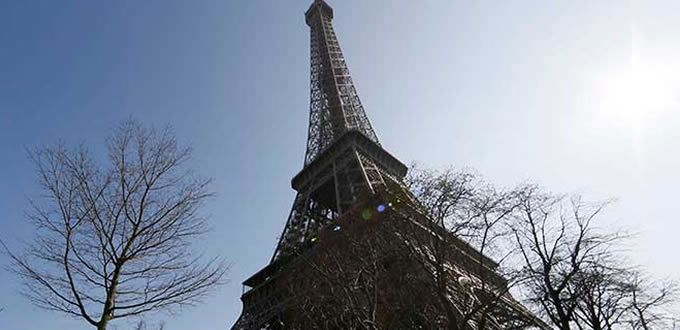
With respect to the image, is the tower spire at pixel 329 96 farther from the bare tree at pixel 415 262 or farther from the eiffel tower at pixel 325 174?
the bare tree at pixel 415 262

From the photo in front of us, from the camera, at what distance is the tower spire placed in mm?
47103

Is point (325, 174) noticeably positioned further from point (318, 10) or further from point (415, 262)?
point (318, 10)

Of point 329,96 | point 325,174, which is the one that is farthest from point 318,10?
point 325,174

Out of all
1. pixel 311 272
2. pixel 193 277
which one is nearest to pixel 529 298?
pixel 311 272

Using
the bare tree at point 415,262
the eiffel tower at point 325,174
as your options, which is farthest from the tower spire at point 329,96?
the bare tree at point 415,262

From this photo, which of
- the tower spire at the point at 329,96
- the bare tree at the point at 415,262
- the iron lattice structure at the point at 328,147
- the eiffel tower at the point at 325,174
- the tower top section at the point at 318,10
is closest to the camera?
the bare tree at the point at 415,262

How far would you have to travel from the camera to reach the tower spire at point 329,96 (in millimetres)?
47103

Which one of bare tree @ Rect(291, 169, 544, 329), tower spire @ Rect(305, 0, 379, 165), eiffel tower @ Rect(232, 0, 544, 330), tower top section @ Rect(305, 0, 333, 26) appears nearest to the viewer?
bare tree @ Rect(291, 169, 544, 329)

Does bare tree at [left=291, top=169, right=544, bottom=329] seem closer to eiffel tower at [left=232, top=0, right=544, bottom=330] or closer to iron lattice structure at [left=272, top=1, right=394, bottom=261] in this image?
eiffel tower at [left=232, top=0, right=544, bottom=330]

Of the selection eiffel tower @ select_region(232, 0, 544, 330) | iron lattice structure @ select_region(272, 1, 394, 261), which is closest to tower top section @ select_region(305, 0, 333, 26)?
iron lattice structure @ select_region(272, 1, 394, 261)

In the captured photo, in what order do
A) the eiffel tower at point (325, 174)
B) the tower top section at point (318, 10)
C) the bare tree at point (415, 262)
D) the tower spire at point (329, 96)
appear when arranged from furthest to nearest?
the tower top section at point (318, 10), the tower spire at point (329, 96), the eiffel tower at point (325, 174), the bare tree at point (415, 262)

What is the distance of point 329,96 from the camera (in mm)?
53188

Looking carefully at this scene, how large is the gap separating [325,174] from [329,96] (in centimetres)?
1534

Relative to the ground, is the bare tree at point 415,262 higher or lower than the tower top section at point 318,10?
lower
